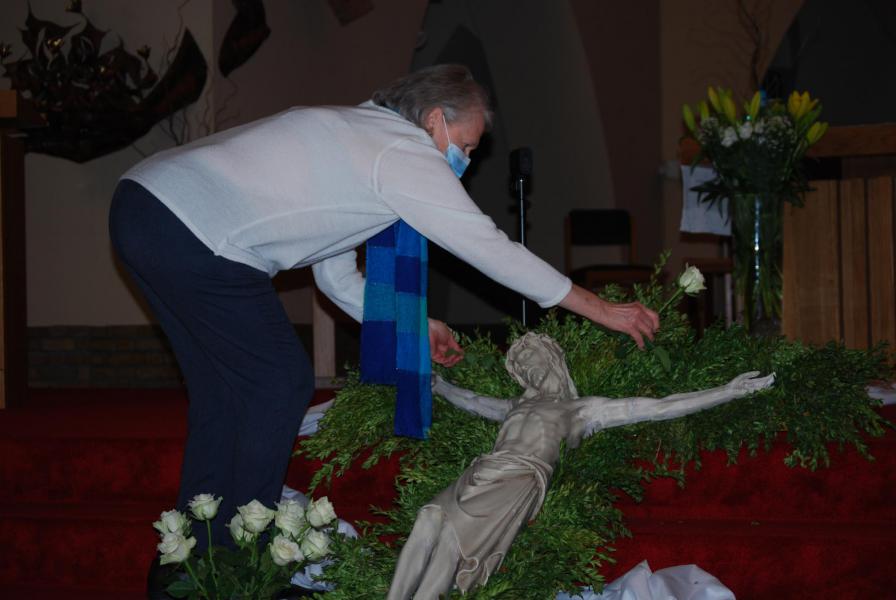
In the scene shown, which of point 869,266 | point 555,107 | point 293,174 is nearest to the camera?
point 293,174

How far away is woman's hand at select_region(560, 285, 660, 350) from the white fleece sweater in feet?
0.23

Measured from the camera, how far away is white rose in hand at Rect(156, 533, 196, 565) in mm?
1966

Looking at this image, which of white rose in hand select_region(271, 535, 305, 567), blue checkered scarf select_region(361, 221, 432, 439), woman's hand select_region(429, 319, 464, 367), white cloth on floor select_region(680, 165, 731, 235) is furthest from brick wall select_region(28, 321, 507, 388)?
white rose in hand select_region(271, 535, 305, 567)

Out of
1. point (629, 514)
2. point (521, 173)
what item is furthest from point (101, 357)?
point (629, 514)

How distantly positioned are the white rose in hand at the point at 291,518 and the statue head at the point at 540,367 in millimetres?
787

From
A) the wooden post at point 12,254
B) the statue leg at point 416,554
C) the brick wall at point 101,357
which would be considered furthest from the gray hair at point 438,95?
the brick wall at point 101,357

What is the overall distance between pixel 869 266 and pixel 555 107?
554cm

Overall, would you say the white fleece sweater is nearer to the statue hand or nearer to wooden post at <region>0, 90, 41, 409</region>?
the statue hand

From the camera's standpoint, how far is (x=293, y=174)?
2.24m

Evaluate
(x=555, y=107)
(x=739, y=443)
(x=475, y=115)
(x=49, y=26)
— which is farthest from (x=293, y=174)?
(x=555, y=107)

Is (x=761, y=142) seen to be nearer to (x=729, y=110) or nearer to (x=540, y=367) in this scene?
(x=729, y=110)

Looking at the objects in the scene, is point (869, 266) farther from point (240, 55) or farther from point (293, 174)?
point (240, 55)

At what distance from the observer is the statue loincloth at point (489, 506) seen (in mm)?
2162

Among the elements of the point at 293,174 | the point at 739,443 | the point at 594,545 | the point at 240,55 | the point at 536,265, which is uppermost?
the point at 240,55
